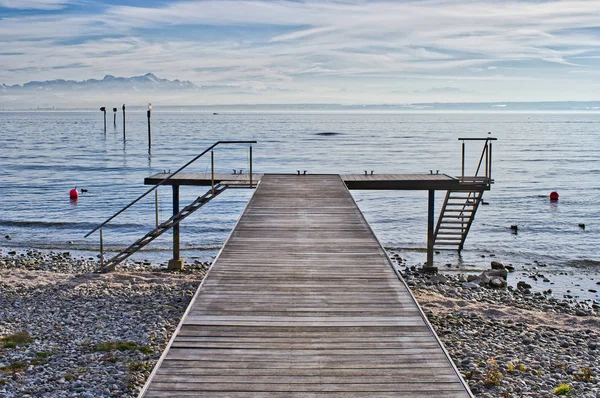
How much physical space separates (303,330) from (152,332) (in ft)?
15.8

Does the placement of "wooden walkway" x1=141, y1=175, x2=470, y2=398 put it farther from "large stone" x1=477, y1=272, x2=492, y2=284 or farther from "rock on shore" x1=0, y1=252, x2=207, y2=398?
"large stone" x1=477, y1=272, x2=492, y2=284

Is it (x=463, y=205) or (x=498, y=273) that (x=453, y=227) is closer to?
(x=463, y=205)

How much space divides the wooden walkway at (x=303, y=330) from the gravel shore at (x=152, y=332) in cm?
198

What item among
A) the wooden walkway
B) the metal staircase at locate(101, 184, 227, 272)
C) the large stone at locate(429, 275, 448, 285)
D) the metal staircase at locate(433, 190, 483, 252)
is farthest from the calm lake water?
the wooden walkway

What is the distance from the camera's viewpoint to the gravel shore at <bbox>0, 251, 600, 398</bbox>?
28.5 feet

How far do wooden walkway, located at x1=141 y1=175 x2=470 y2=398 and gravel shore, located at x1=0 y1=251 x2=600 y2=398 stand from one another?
1.98 meters

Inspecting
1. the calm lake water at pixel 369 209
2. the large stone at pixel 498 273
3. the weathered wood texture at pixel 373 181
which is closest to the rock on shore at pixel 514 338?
the large stone at pixel 498 273

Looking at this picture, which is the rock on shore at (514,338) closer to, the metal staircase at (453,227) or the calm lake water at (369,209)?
the calm lake water at (369,209)

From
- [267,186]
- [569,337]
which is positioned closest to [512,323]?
[569,337]

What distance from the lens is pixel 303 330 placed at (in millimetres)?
6727

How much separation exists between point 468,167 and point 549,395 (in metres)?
48.9

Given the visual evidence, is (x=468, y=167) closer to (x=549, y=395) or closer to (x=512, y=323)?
(x=512, y=323)

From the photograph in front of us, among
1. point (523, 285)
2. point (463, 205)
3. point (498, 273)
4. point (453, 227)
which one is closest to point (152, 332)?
point (523, 285)

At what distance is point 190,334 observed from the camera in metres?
6.58
